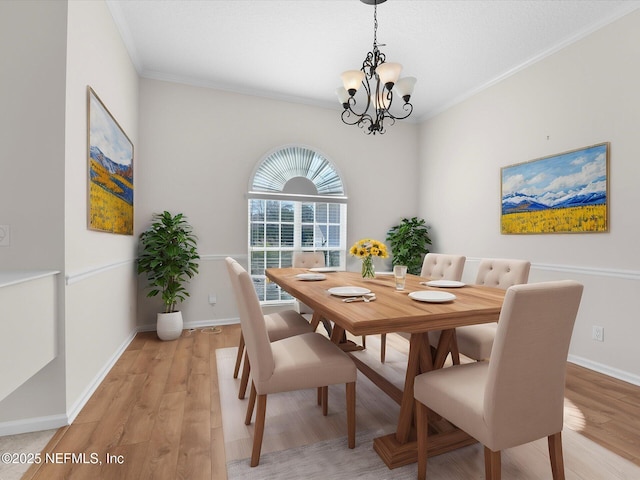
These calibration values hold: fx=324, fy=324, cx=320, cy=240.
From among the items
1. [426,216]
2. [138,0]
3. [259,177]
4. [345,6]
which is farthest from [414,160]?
[138,0]

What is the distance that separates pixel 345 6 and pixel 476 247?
3.00m

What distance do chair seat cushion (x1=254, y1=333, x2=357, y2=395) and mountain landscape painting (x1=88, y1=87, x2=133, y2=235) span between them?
5.31ft

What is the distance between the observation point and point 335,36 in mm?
3018

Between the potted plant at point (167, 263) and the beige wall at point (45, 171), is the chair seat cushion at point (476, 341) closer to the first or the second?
the beige wall at point (45, 171)

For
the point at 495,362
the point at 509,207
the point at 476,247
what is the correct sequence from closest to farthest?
the point at 495,362
the point at 509,207
the point at 476,247

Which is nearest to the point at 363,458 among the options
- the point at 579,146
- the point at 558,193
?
the point at 558,193

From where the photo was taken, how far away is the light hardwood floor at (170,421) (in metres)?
1.54

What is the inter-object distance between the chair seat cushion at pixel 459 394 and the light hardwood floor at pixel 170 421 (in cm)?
98

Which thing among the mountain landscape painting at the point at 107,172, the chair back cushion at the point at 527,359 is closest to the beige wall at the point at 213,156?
the mountain landscape painting at the point at 107,172

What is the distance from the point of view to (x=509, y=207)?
11.7ft

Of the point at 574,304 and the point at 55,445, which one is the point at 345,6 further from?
the point at 55,445

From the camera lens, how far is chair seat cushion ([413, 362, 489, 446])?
121 centimetres

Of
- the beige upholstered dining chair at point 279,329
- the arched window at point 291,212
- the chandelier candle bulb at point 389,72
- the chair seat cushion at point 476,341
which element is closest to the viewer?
the chair seat cushion at point 476,341

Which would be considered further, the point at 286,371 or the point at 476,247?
the point at 476,247
